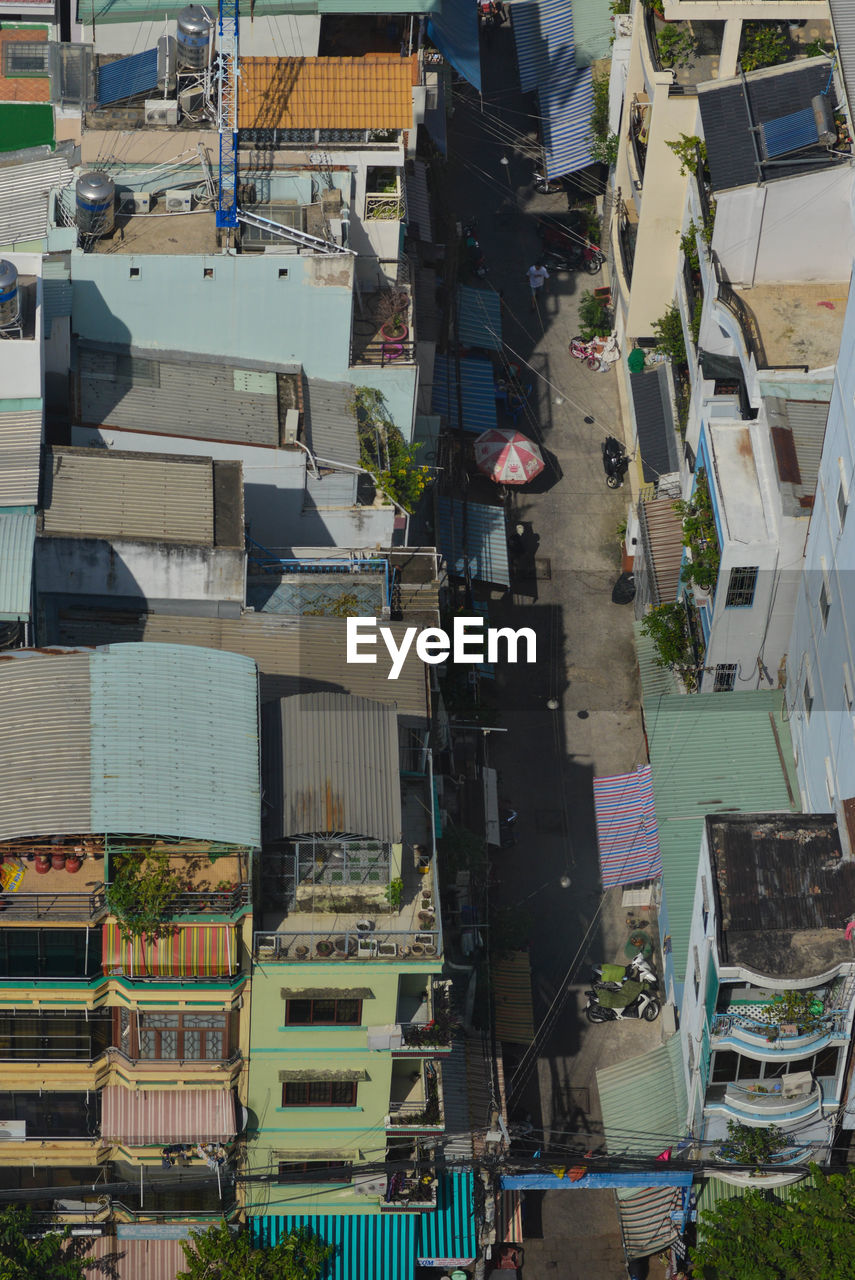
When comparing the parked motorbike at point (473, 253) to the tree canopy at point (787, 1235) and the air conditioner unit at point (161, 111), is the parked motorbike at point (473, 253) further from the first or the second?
the tree canopy at point (787, 1235)

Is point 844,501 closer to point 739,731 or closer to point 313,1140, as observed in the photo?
point 739,731

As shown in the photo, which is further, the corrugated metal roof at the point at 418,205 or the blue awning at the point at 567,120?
the blue awning at the point at 567,120

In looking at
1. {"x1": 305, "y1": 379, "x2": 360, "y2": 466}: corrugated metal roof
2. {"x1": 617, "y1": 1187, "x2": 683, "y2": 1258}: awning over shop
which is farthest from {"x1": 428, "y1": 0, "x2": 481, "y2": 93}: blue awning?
{"x1": 617, "y1": 1187, "x2": 683, "y2": 1258}: awning over shop

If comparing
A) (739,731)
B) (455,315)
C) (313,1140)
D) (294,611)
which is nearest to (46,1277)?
(313,1140)

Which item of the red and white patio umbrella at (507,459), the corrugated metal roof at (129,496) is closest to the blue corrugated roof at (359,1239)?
the corrugated metal roof at (129,496)

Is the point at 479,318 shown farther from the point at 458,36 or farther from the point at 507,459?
the point at 458,36

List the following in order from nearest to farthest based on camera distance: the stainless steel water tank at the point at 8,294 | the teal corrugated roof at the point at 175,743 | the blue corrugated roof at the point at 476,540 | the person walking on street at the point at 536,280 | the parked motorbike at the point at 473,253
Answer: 1. the teal corrugated roof at the point at 175,743
2. the stainless steel water tank at the point at 8,294
3. the blue corrugated roof at the point at 476,540
4. the person walking on street at the point at 536,280
5. the parked motorbike at the point at 473,253

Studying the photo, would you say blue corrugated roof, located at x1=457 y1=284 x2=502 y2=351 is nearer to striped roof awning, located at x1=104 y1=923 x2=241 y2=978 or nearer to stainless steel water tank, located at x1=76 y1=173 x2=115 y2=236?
stainless steel water tank, located at x1=76 y1=173 x2=115 y2=236
